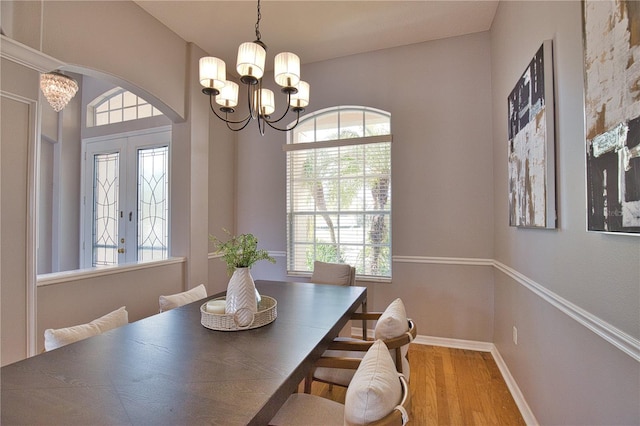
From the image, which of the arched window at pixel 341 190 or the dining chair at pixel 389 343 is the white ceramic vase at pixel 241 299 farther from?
the arched window at pixel 341 190

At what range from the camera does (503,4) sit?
2508mm

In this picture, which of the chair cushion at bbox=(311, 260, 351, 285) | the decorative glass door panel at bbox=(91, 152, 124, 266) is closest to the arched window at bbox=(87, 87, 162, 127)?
the decorative glass door panel at bbox=(91, 152, 124, 266)

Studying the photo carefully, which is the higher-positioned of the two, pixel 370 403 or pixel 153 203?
pixel 153 203

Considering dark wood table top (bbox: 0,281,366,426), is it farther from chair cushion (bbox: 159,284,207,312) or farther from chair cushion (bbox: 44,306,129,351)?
chair cushion (bbox: 159,284,207,312)

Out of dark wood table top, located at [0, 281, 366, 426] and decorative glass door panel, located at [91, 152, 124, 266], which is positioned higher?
decorative glass door panel, located at [91, 152, 124, 266]

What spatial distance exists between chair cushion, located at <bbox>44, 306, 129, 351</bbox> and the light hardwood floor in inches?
56.5

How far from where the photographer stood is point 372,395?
829mm

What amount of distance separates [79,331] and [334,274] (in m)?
1.88

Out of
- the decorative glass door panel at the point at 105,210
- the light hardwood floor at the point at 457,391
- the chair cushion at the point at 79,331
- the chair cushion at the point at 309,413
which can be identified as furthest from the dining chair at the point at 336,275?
the decorative glass door panel at the point at 105,210

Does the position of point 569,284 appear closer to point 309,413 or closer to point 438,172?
point 309,413

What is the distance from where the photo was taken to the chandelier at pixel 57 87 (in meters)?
2.80

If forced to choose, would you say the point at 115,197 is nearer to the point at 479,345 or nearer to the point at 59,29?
the point at 59,29

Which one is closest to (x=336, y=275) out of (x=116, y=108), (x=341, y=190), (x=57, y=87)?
(x=341, y=190)

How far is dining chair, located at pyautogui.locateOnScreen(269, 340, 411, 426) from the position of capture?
827mm
